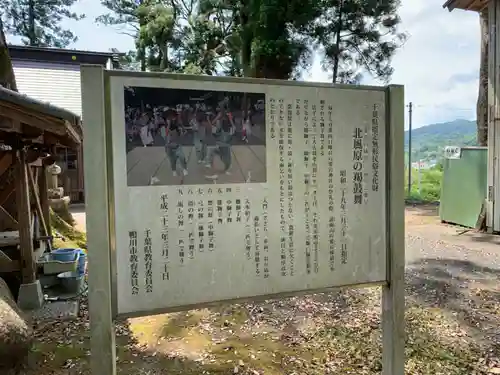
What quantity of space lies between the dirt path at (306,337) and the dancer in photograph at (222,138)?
64.1 inches

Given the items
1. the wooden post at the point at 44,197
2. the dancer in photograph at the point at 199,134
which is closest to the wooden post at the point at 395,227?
the dancer in photograph at the point at 199,134

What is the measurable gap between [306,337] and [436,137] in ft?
67.7

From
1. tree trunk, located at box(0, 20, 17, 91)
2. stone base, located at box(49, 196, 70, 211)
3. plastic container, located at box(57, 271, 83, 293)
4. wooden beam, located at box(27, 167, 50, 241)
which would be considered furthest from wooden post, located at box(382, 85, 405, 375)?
stone base, located at box(49, 196, 70, 211)

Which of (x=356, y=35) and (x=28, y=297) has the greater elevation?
(x=356, y=35)

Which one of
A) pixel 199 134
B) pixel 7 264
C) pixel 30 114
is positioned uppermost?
pixel 30 114

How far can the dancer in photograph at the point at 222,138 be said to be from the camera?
2191 millimetres

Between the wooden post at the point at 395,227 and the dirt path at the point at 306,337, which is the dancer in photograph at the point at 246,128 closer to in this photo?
the wooden post at the point at 395,227

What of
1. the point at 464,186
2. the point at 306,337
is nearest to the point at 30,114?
the point at 306,337

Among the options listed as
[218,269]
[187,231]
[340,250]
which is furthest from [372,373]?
[187,231]

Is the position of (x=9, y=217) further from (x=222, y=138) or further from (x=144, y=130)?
(x=222, y=138)

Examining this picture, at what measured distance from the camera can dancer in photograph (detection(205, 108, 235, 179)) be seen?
7.19 feet

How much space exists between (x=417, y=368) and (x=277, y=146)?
7.93 ft

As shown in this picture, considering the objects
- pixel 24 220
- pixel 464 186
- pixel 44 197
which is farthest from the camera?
pixel 464 186

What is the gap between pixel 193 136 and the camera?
216cm
